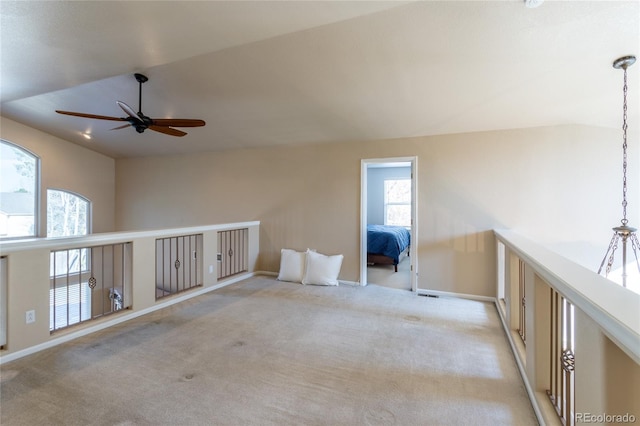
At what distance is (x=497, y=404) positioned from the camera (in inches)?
73.3

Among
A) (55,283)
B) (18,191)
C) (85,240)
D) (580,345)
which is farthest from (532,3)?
(18,191)

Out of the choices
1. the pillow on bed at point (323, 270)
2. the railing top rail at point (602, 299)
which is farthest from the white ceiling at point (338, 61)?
the pillow on bed at point (323, 270)

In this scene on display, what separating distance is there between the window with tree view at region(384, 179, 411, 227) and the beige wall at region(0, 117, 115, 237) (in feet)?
23.4

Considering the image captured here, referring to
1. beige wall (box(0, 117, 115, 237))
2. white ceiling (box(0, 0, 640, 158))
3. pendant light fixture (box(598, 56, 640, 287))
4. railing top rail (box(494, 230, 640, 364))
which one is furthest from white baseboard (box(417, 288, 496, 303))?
beige wall (box(0, 117, 115, 237))

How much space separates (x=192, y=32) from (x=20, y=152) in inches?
229

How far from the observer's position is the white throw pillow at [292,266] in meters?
4.81

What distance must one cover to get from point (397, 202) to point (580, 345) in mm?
7075

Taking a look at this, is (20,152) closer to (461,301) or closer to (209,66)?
(209,66)

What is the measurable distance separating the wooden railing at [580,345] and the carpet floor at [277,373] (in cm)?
24

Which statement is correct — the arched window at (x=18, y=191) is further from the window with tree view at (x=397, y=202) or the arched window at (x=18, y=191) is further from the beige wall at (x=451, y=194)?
the window with tree view at (x=397, y=202)

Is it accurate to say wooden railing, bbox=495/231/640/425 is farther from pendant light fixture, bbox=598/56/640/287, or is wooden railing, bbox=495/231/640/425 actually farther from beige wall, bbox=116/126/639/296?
beige wall, bbox=116/126/639/296

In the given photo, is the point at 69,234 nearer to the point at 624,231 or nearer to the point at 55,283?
the point at 55,283

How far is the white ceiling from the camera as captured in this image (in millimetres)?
2027

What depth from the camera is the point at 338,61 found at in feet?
9.19
